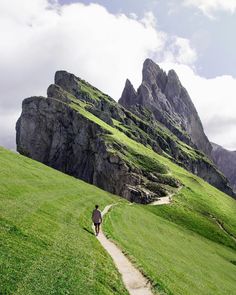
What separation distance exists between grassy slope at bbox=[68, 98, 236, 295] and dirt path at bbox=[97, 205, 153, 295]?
94 centimetres

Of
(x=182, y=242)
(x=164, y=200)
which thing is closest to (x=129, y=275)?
(x=182, y=242)

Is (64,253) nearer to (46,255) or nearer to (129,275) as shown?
(46,255)

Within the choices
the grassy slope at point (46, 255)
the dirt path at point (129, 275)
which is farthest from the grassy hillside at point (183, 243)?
the grassy slope at point (46, 255)

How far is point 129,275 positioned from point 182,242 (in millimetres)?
46945

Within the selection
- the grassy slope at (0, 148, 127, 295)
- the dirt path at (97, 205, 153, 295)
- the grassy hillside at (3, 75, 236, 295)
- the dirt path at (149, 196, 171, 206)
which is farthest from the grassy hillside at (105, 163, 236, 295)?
the grassy slope at (0, 148, 127, 295)

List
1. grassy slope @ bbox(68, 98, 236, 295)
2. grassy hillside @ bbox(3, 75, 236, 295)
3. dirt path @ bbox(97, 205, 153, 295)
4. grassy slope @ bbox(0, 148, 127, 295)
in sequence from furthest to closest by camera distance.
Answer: grassy slope @ bbox(68, 98, 236, 295) → dirt path @ bbox(97, 205, 153, 295) → grassy hillside @ bbox(3, 75, 236, 295) → grassy slope @ bbox(0, 148, 127, 295)

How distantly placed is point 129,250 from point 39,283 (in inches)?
884

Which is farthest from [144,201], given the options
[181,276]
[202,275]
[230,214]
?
[181,276]

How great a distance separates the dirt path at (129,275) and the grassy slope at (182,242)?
3.09 feet

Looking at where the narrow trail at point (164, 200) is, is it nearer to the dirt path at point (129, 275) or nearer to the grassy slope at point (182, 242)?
the grassy slope at point (182, 242)

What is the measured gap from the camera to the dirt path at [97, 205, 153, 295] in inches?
1210

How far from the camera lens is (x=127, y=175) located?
544 ft

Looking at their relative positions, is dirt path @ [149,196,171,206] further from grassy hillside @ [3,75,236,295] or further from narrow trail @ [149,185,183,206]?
grassy hillside @ [3,75,236,295]

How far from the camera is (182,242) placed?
259ft
